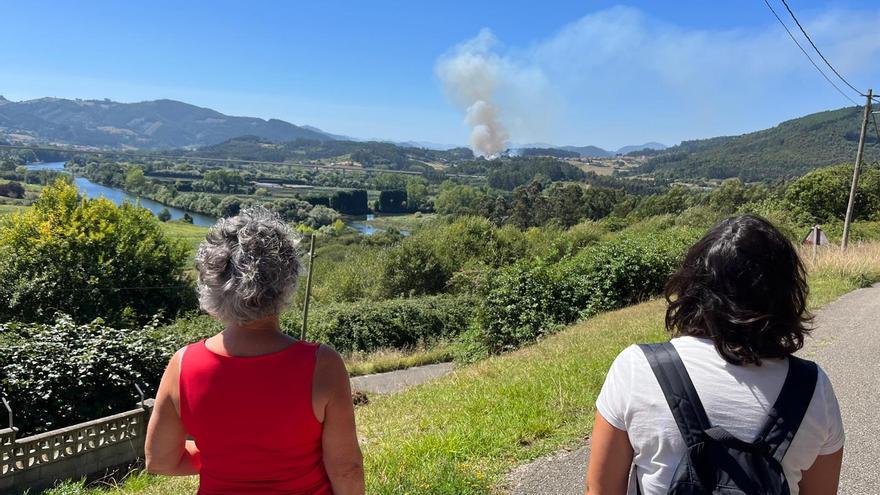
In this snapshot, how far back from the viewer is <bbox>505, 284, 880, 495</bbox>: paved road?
340cm

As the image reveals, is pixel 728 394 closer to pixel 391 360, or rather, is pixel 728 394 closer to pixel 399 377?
pixel 399 377

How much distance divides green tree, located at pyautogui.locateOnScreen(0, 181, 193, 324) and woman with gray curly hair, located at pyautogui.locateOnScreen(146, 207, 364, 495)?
73.6 feet

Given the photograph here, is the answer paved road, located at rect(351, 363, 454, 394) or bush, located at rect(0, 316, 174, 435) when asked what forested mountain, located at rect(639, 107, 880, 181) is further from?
bush, located at rect(0, 316, 174, 435)

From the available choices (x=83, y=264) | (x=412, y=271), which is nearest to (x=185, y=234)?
(x=412, y=271)

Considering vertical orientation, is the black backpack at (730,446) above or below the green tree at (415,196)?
above

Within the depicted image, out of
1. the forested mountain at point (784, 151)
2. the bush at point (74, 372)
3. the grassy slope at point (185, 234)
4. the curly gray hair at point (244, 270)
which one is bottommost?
the grassy slope at point (185, 234)

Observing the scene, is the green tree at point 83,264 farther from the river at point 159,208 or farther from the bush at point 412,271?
the river at point 159,208

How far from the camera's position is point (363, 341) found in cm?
1973

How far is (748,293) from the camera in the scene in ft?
4.49

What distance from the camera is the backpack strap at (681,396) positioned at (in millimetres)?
1282

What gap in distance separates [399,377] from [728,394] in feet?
42.6

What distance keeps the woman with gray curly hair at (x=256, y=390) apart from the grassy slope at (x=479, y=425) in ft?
5.47

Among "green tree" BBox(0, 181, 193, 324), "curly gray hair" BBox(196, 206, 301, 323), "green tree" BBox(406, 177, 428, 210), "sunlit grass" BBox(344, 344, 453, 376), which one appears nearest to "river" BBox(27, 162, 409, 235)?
"green tree" BBox(406, 177, 428, 210)

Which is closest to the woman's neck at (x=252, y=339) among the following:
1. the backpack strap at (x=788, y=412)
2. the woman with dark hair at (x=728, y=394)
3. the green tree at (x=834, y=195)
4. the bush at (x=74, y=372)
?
the woman with dark hair at (x=728, y=394)
